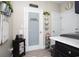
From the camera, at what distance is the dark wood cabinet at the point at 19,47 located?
5.85ft

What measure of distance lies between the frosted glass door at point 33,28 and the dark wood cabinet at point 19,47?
346mm

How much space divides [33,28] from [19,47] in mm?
592

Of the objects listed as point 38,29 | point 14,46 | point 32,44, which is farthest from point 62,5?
point 14,46

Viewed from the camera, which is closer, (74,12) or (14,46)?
(74,12)

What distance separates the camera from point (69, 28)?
5.34 ft

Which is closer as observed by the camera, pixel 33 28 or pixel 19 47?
pixel 33 28

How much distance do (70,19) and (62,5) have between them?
0.89 ft

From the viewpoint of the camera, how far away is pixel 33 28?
1.56m

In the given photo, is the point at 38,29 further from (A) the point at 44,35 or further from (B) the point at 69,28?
(B) the point at 69,28

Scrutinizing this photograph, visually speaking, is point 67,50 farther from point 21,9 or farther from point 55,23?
point 21,9

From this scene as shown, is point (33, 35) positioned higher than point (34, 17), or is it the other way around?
point (34, 17)

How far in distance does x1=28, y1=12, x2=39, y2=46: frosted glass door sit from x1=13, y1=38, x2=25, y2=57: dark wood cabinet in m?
0.35

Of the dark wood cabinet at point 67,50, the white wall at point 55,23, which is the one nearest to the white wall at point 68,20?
the white wall at point 55,23

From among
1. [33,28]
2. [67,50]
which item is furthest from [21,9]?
[67,50]
